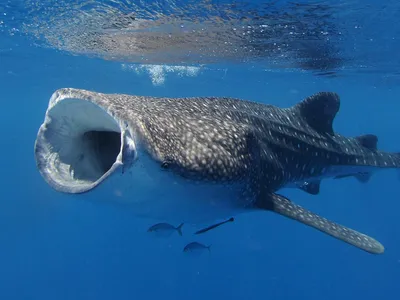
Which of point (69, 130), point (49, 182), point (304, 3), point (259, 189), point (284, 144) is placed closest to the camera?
point (49, 182)

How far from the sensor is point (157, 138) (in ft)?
9.98

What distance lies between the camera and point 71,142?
3.28 meters

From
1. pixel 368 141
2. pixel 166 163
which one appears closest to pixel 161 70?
pixel 368 141

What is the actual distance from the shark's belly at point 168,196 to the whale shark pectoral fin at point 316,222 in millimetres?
407

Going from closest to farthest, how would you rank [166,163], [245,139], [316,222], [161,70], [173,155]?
[166,163]
[173,155]
[245,139]
[316,222]
[161,70]

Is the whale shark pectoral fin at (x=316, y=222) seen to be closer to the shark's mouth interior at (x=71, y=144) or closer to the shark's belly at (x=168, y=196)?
the shark's belly at (x=168, y=196)

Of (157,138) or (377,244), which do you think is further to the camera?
(377,244)

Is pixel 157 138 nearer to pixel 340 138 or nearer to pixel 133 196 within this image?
pixel 133 196

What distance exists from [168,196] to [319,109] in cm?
455

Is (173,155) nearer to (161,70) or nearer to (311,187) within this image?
(311,187)

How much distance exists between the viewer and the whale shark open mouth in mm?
2879

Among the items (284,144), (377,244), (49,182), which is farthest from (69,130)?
(377,244)

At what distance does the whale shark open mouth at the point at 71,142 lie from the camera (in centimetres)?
288

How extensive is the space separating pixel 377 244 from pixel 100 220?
3378cm
